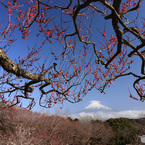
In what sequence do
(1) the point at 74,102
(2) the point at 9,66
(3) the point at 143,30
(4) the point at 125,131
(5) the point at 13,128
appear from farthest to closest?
(4) the point at 125,131
(5) the point at 13,128
(1) the point at 74,102
(3) the point at 143,30
(2) the point at 9,66

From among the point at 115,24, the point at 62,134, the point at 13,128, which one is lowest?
the point at 62,134

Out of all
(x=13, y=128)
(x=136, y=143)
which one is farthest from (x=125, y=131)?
(x=13, y=128)

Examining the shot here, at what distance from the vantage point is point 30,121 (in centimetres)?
1375

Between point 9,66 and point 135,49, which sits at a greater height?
point 135,49

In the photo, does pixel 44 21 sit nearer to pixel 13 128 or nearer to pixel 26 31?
pixel 26 31

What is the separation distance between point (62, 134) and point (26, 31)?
12681 millimetres

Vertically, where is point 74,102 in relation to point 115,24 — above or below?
below

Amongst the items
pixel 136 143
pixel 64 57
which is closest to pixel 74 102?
pixel 64 57

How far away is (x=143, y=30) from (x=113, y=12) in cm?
347

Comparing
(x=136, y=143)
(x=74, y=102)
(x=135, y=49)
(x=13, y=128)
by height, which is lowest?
(x=136, y=143)

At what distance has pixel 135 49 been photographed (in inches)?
107

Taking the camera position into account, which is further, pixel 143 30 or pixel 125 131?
pixel 125 131

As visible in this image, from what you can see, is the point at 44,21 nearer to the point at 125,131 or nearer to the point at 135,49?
the point at 135,49

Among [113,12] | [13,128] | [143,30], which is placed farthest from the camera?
[13,128]
